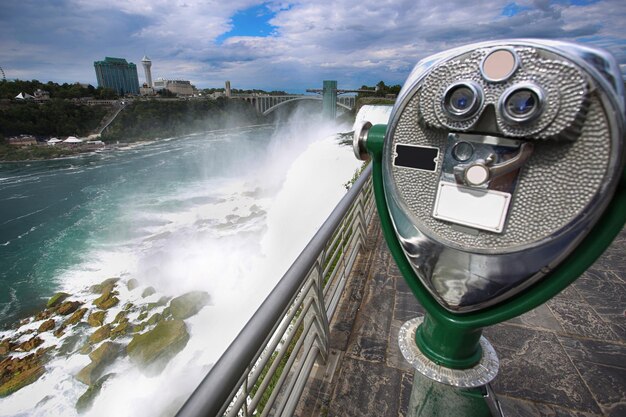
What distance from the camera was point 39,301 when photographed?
51.3 feet

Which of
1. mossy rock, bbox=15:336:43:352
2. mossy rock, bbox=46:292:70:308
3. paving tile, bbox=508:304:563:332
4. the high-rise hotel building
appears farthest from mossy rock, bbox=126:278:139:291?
the high-rise hotel building

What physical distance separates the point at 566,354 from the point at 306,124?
45.3 metres

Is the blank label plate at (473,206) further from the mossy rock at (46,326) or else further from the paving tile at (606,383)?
the mossy rock at (46,326)

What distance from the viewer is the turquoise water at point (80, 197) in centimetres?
1780

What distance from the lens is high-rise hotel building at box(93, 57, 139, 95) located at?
69500 mm

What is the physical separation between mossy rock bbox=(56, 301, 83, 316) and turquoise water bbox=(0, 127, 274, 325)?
6.53 ft

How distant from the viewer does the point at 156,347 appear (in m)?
11.5

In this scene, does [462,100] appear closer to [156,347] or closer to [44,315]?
[156,347]

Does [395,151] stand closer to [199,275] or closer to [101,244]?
[199,275]

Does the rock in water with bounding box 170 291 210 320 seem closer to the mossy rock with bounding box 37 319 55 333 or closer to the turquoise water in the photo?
the mossy rock with bounding box 37 319 55 333

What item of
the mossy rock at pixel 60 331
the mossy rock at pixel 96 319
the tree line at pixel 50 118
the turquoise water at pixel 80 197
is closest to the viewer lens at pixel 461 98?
the mossy rock at pixel 96 319

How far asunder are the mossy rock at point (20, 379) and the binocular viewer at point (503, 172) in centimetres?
1567

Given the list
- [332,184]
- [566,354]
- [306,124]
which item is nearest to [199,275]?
[332,184]

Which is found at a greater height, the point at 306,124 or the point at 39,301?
the point at 306,124
